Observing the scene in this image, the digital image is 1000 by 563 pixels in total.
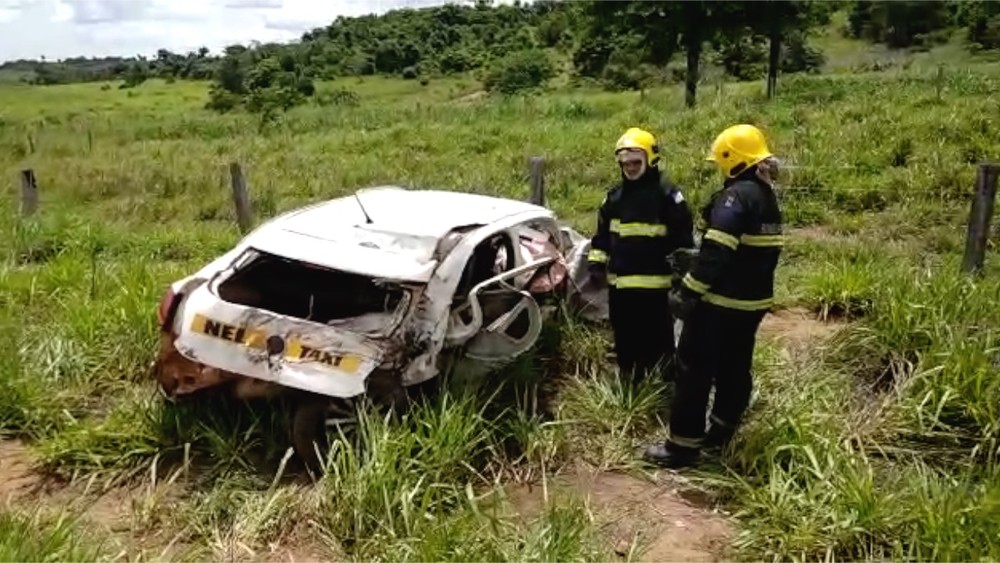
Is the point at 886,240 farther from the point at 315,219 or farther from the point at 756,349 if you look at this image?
the point at 315,219

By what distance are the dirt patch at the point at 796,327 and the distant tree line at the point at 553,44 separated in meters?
17.1

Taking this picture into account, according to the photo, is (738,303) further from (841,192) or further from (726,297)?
(841,192)

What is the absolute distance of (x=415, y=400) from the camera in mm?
4867

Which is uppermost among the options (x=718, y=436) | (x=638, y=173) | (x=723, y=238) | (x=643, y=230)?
(x=638, y=173)

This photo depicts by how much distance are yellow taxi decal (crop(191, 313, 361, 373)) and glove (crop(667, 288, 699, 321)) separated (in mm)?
1652

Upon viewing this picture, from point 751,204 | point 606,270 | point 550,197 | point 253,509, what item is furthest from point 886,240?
point 253,509

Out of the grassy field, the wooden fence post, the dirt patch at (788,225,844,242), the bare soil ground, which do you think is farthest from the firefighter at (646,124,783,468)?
the wooden fence post

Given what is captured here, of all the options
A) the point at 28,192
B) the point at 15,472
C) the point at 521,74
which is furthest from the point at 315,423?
the point at 521,74

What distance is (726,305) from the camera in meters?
4.64

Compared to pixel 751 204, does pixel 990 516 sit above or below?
below

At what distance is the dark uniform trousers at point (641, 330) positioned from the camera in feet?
17.7

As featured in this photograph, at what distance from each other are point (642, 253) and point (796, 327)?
2098mm

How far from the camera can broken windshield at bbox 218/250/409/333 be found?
17.0ft

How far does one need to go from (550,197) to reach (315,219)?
6.82m
